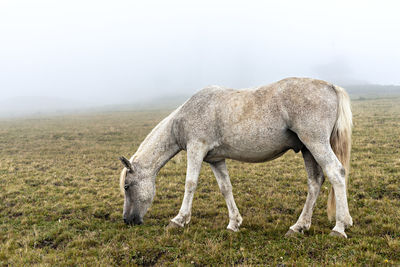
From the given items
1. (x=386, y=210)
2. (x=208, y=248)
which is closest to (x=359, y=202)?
(x=386, y=210)

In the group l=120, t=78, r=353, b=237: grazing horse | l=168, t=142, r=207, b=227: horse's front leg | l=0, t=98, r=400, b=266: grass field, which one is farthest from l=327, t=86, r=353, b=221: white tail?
l=168, t=142, r=207, b=227: horse's front leg

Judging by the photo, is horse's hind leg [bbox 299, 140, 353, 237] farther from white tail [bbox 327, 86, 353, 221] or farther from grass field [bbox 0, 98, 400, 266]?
grass field [bbox 0, 98, 400, 266]

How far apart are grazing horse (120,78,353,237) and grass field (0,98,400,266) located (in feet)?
1.59

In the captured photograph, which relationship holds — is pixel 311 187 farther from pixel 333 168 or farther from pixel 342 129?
pixel 342 129

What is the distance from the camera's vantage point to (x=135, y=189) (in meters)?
5.86

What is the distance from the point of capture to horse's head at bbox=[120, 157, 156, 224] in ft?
19.2

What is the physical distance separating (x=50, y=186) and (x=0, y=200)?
1.81 meters

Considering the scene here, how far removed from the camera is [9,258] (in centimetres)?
486

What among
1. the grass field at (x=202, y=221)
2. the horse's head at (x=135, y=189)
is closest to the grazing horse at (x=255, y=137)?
the horse's head at (x=135, y=189)

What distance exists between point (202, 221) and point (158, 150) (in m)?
2.13

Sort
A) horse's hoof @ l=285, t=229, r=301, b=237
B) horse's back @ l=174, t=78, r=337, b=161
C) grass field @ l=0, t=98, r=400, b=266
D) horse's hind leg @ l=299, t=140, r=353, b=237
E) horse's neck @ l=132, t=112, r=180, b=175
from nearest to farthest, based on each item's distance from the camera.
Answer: grass field @ l=0, t=98, r=400, b=266
horse's hind leg @ l=299, t=140, r=353, b=237
horse's back @ l=174, t=78, r=337, b=161
horse's hoof @ l=285, t=229, r=301, b=237
horse's neck @ l=132, t=112, r=180, b=175

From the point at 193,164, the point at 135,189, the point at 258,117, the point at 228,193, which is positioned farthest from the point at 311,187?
the point at 135,189

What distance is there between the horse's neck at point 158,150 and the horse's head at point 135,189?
20cm

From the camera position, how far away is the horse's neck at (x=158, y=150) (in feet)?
19.5
